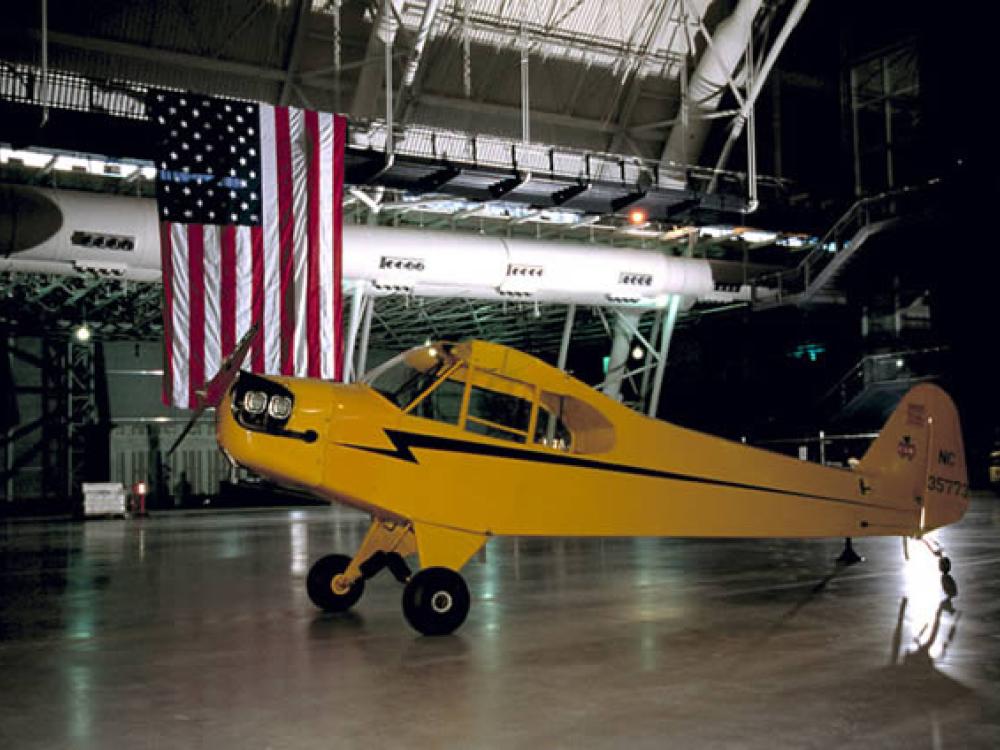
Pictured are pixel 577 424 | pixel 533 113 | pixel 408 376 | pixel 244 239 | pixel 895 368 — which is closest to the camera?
pixel 577 424

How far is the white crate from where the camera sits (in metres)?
33.5

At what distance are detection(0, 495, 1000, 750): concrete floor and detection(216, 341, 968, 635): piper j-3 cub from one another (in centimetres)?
71

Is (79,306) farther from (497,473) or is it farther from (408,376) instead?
(497,473)

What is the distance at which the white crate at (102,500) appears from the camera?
3353 centimetres

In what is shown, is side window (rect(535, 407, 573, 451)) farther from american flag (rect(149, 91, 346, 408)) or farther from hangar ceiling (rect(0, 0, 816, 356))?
hangar ceiling (rect(0, 0, 816, 356))

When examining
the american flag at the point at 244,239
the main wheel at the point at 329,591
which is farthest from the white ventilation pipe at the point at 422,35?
the main wheel at the point at 329,591

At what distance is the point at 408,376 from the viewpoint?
9.87 m

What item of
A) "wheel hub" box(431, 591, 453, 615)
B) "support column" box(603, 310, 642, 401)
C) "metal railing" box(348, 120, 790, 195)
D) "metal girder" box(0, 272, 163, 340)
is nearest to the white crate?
"metal girder" box(0, 272, 163, 340)

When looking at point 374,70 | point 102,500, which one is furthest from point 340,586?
point 102,500

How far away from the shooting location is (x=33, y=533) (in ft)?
86.0

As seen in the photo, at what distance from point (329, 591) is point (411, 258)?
16.7 m

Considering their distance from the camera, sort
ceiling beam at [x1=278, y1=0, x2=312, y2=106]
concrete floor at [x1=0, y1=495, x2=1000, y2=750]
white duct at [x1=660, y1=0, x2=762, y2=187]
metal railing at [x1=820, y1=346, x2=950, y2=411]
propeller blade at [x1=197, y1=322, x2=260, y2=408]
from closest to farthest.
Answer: concrete floor at [x1=0, y1=495, x2=1000, y2=750], propeller blade at [x1=197, y1=322, x2=260, y2=408], ceiling beam at [x1=278, y1=0, x2=312, y2=106], white duct at [x1=660, y1=0, x2=762, y2=187], metal railing at [x1=820, y1=346, x2=950, y2=411]

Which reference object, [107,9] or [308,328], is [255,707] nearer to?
[308,328]

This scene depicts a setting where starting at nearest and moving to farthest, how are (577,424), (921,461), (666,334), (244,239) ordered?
(577,424), (921,461), (244,239), (666,334)
